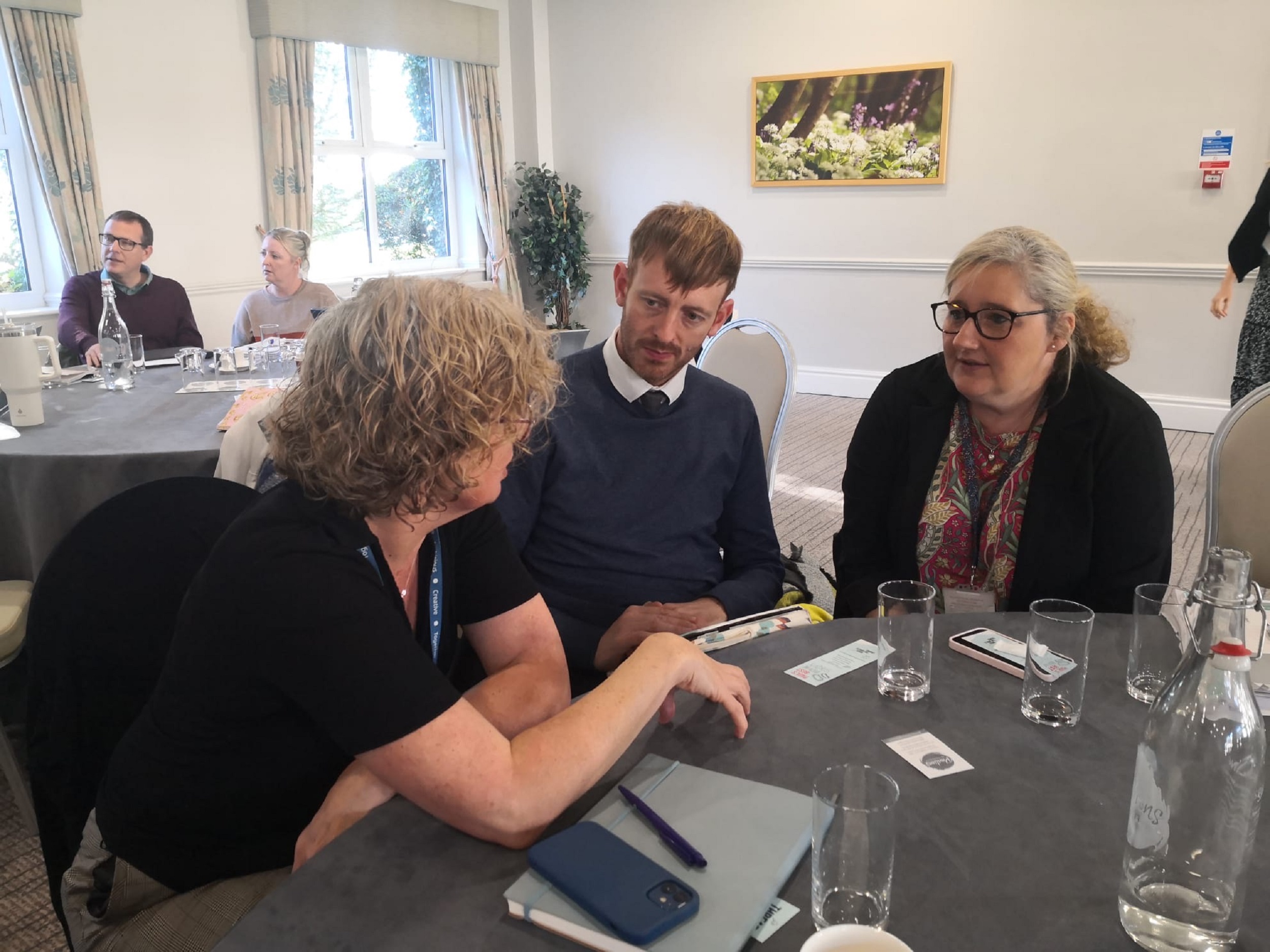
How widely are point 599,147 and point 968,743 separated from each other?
6.74 m

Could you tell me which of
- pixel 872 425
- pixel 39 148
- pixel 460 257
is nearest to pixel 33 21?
pixel 39 148

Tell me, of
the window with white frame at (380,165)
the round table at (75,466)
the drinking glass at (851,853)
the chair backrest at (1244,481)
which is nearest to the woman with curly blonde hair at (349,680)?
the drinking glass at (851,853)

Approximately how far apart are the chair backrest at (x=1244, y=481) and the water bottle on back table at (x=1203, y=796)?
115 cm

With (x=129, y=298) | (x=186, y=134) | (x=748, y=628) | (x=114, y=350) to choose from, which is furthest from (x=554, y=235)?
(x=748, y=628)

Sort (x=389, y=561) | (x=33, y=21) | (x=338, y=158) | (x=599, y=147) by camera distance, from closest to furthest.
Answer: (x=389, y=561)
(x=33, y=21)
(x=338, y=158)
(x=599, y=147)

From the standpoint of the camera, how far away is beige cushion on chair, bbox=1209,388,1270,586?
5.77 feet

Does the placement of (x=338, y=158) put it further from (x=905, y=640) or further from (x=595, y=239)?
(x=905, y=640)

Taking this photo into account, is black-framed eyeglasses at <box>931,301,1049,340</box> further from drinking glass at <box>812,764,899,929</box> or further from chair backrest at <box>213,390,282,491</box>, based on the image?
chair backrest at <box>213,390,282,491</box>

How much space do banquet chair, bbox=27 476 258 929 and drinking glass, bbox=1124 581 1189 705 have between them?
119 centimetres

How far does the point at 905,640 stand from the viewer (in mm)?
1178

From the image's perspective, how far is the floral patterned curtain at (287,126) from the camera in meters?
5.61

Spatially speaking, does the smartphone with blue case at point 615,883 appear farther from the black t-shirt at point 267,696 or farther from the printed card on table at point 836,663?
the printed card on table at point 836,663

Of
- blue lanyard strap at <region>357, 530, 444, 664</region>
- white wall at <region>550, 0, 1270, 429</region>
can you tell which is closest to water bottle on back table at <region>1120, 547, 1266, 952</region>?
blue lanyard strap at <region>357, 530, 444, 664</region>

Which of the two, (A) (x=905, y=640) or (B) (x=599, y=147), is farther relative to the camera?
(B) (x=599, y=147)
